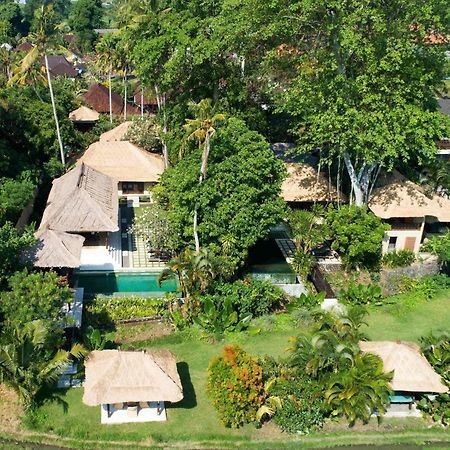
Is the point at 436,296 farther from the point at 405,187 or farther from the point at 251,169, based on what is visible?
the point at 251,169

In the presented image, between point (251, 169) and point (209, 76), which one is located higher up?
point (209, 76)

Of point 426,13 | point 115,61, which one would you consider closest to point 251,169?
point 426,13

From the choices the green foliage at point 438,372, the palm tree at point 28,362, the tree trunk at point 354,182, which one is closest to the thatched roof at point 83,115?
→ the tree trunk at point 354,182

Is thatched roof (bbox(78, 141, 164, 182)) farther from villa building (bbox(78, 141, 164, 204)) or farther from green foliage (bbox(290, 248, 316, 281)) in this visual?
green foliage (bbox(290, 248, 316, 281))

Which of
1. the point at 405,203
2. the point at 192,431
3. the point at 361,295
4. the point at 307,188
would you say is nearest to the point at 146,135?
the point at 307,188

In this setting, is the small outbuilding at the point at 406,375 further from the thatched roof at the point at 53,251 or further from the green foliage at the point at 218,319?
the thatched roof at the point at 53,251

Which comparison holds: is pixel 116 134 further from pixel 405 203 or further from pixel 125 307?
pixel 405 203

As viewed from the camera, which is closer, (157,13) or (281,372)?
(281,372)

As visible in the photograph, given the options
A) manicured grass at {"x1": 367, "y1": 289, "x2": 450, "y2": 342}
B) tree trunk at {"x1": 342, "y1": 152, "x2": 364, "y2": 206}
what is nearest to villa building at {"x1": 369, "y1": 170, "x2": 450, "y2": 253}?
tree trunk at {"x1": 342, "y1": 152, "x2": 364, "y2": 206}
